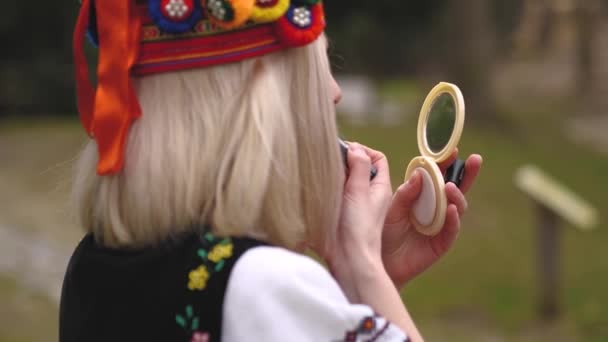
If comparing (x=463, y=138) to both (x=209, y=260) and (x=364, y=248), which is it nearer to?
(x=364, y=248)

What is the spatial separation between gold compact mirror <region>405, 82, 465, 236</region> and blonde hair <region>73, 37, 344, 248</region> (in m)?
0.35

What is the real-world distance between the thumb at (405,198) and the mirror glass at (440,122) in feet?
0.29

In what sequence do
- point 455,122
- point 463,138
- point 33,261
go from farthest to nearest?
point 463,138
point 33,261
point 455,122

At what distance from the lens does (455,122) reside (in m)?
2.12

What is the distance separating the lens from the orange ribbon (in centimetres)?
176

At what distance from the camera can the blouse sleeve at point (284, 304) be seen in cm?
164

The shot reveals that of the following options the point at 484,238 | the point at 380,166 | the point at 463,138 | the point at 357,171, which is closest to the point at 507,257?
the point at 484,238

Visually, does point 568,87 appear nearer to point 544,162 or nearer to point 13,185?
point 544,162

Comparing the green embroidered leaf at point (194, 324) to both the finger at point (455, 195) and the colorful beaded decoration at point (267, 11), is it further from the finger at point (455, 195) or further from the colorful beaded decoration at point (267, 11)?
the finger at point (455, 195)

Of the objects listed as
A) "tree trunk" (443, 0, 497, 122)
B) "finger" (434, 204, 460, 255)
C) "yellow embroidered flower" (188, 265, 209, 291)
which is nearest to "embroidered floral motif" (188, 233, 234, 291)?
"yellow embroidered flower" (188, 265, 209, 291)

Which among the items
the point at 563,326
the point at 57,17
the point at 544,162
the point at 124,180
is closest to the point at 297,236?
the point at 124,180

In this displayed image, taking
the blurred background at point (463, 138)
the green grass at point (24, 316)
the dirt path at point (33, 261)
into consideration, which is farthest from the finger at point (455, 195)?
the dirt path at point (33, 261)

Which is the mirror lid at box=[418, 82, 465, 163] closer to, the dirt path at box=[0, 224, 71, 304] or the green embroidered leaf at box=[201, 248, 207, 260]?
the green embroidered leaf at box=[201, 248, 207, 260]

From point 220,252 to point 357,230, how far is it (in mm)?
354
